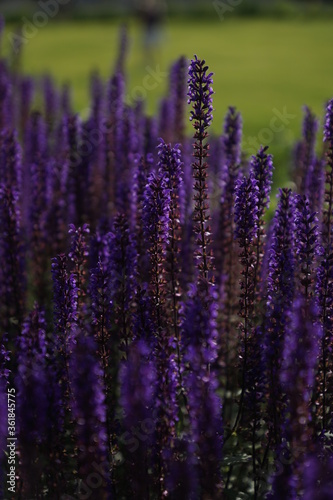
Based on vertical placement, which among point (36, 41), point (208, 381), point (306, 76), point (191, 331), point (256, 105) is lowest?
point (208, 381)

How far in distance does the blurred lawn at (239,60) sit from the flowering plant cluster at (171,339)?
6.74 meters

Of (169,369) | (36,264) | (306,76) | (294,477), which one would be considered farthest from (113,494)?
(306,76)

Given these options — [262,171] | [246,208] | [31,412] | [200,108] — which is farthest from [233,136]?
[31,412]

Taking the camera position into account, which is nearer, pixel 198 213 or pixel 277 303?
pixel 277 303

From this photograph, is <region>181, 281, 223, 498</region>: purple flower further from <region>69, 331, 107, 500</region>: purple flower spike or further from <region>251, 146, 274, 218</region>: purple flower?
<region>251, 146, 274, 218</region>: purple flower

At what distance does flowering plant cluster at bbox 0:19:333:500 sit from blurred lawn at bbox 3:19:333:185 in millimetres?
6735

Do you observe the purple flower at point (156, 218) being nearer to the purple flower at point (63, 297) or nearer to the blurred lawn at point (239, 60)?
the purple flower at point (63, 297)

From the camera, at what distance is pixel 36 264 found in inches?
271

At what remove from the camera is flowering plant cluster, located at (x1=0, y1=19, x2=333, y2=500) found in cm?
329

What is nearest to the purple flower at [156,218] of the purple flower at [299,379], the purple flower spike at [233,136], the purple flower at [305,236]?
the purple flower at [305,236]

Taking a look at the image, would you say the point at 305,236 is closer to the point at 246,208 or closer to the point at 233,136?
the point at 246,208

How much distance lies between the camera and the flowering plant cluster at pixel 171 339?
10.8 feet

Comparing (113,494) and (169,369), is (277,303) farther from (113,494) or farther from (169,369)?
(113,494)

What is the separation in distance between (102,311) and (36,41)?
24.1 metres
